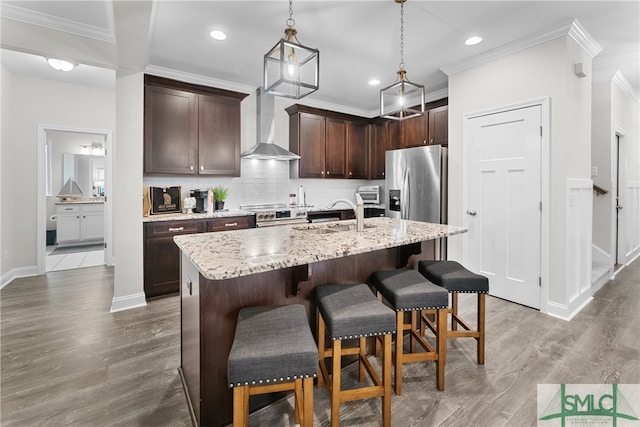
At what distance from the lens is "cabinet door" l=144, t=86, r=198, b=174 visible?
349 cm

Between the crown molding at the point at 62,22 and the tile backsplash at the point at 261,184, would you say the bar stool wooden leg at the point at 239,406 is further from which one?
the tile backsplash at the point at 261,184

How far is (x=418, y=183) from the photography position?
13.6 ft

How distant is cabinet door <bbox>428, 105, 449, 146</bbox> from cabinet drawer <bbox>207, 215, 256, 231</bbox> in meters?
2.85

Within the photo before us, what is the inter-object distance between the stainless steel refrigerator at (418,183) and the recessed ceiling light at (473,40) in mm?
1185

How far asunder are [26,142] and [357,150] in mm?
4951

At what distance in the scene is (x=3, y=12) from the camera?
231cm

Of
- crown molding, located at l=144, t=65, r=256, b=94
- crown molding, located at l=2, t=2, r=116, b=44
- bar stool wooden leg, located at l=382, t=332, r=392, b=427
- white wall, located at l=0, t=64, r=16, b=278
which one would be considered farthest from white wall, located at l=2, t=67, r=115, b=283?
bar stool wooden leg, located at l=382, t=332, r=392, b=427

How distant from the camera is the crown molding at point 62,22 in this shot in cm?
233

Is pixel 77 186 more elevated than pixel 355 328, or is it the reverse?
pixel 77 186

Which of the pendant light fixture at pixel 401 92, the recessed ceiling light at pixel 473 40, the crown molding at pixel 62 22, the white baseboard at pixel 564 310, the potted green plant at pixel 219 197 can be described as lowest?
the white baseboard at pixel 564 310

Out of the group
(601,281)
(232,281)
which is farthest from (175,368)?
(601,281)

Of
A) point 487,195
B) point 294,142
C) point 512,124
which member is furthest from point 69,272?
point 512,124

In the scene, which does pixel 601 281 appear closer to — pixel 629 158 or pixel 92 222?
pixel 629 158

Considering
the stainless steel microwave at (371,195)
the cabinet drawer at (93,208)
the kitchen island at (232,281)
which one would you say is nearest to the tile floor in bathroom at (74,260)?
the cabinet drawer at (93,208)
